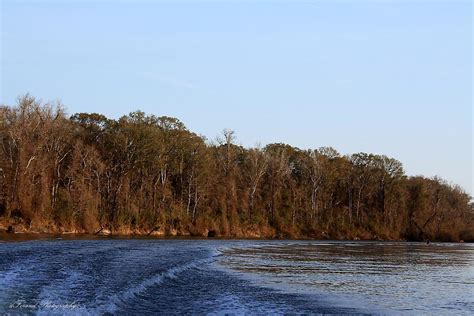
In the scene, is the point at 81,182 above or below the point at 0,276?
above

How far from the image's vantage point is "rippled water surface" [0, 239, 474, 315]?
62.6 ft

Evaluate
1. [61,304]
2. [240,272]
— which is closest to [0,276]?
[61,304]

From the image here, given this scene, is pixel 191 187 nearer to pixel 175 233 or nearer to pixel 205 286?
pixel 175 233

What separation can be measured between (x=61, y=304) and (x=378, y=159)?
111585 mm

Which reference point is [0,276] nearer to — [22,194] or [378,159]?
[22,194]

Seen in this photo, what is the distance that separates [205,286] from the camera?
25.0 meters

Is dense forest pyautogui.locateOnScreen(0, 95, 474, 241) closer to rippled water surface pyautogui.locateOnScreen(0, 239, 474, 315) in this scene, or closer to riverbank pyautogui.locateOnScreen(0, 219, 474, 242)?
riverbank pyautogui.locateOnScreen(0, 219, 474, 242)

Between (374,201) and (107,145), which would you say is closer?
(107,145)

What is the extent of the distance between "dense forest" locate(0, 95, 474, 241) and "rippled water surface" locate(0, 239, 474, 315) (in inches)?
1567

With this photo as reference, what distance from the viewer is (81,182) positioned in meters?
79.1

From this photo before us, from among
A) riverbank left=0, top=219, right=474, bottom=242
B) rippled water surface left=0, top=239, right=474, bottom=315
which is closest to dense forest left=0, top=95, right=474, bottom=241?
riverbank left=0, top=219, right=474, bottom=242

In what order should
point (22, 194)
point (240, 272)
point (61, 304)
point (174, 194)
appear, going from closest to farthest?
point (61, 304)
point (240, 272)
point (22, 194)
point (174, 194)

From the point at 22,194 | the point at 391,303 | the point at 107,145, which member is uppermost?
the point at 107,145

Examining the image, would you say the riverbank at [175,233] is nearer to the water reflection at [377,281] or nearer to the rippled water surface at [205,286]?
the rippled water surface at [205,286]
